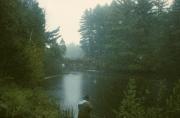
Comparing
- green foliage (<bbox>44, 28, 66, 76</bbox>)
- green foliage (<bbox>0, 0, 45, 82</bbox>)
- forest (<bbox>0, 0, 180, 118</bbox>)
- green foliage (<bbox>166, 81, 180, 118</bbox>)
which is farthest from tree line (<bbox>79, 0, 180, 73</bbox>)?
green foliage (<bbox>166, 81, 180, 118</bbox>)

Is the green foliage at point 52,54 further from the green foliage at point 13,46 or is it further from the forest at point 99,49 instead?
the green foliage at point 13,46

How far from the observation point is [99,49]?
7575cm

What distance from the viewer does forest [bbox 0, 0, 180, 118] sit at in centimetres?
1715

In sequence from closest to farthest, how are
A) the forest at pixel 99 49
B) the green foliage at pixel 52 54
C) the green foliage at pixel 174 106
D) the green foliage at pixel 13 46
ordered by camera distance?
the green foliage at pixel 174 106
the forest at pixel 99 49
the green foliage at pixel 13 46
the green foliage at pixel 52 54

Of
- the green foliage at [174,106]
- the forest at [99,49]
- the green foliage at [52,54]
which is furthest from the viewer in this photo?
the green foliage at [52,54]

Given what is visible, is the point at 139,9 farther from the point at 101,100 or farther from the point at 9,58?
the point at 9,58

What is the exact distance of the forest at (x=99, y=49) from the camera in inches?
675

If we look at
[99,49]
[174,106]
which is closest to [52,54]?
[99,49]

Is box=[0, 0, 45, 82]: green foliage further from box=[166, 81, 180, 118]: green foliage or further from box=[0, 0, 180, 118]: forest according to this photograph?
box=[166, 81, 180, 118]: green foliage

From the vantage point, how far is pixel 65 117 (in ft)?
49.2

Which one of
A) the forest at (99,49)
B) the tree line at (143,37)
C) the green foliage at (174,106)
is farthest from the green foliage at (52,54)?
the green foliage at (174,106)

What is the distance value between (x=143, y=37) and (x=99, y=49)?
19.4 meters

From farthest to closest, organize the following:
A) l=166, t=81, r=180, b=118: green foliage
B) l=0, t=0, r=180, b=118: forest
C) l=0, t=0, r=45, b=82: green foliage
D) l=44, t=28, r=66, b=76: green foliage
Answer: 1. l=44, t=28, r=66, b=76: green foliage
2. l=0, t=0, r=45, b=82: green foliage
3. l=0, t=0, r=180, b=118: forest
4. l=166, t=81, r=180, b=118: green foliage

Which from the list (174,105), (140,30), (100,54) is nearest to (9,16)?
(174,105)
